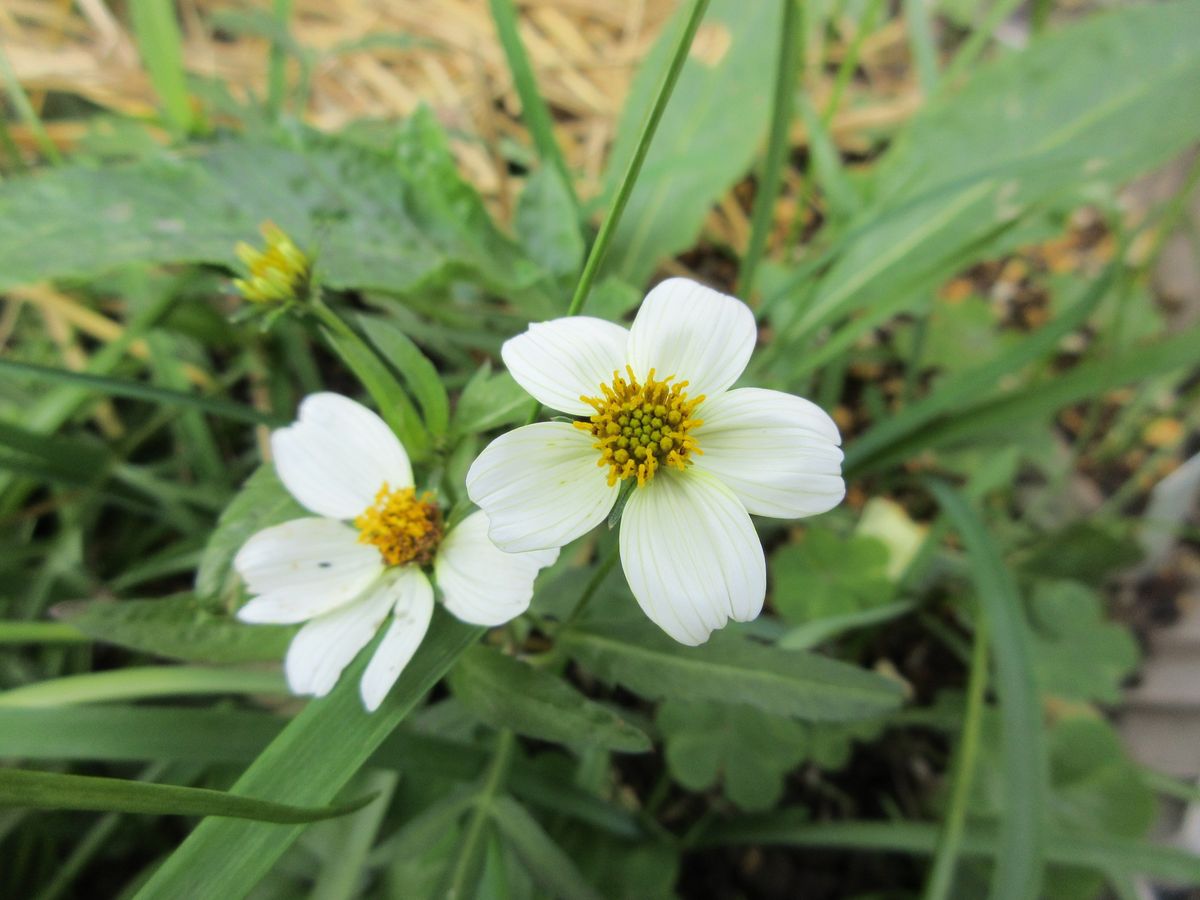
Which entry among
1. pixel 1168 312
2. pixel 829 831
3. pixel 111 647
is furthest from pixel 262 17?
pixel 1168 312

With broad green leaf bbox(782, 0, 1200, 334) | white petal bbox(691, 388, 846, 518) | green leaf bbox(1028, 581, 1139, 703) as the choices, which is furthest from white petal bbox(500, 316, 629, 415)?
green leaf bbox(1028, 581, 1139, 703)

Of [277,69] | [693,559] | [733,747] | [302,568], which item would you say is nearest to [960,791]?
[733,747]

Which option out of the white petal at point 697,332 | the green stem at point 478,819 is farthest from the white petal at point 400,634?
the white petal at point 697,332

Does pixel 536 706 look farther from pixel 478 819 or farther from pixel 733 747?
pixel 733 747

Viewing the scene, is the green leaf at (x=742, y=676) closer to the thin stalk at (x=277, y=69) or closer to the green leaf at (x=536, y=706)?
the green leaf at (x=536, y=706)

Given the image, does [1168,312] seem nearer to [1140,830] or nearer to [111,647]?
[1140,830]
